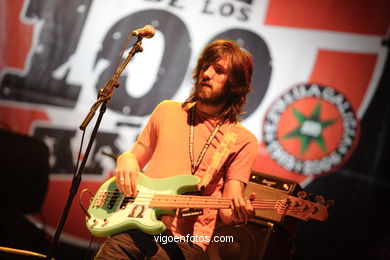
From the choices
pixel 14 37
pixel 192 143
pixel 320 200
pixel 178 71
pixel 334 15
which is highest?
pixel 334 15

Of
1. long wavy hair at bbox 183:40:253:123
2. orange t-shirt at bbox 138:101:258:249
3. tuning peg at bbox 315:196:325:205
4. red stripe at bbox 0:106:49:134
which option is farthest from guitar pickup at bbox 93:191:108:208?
red stripe at bbox 0:106:49:134

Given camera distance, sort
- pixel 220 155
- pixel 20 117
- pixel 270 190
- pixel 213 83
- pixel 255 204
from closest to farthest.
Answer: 1. pixel 255 204
2. pixel 220 155
3. pixel 213 83
4. pixel 270 190
5. pixel 20 117

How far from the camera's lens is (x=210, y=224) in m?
2.46

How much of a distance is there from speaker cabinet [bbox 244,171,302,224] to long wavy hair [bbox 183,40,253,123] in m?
0.56

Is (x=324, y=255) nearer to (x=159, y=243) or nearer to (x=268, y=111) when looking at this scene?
(x=268, y=111)

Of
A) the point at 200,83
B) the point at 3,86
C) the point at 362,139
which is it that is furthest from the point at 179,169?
the point at 3,86

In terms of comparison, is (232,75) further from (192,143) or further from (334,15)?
(334,15)

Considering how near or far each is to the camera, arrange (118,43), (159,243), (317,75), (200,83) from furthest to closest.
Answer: (118,43)
(317,75)
(200,83)
(159,243)

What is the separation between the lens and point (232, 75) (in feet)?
9.11

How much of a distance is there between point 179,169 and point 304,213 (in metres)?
0.87

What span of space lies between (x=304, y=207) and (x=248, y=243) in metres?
0.59

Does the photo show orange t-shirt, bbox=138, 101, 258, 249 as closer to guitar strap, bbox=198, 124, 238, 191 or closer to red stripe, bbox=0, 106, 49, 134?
guitar strap, bbox=198, 124, 238, 191

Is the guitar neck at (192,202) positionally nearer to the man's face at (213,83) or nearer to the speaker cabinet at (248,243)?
the speaker cabinet at (248,243)

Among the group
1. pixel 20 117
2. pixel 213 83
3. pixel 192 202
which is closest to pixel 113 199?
pixel 192 202
